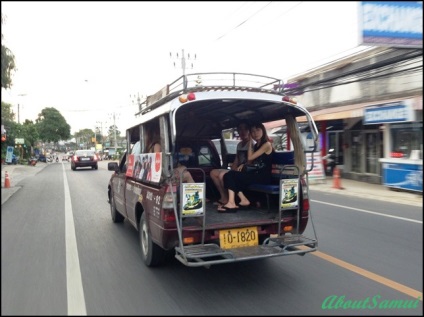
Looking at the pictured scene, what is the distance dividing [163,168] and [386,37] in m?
2.69

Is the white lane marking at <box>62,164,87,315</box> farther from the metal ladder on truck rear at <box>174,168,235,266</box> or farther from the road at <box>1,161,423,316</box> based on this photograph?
the metal ladder on truck rear at <box>174,168,235,266</box>

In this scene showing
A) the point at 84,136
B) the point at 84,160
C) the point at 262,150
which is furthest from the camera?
the point at 84,136

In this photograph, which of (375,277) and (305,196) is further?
(305,196)

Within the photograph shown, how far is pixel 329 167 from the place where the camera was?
20.5m

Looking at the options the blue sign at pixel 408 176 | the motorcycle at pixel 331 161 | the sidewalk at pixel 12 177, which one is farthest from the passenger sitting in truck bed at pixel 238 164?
the motorcycle at pixel 331 161

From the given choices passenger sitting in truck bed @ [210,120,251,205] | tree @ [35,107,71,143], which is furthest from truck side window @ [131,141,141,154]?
tree @ [35,107,71,143]

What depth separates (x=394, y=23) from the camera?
279 centimetres

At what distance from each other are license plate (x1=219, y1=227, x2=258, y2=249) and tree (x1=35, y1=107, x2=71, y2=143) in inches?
2630

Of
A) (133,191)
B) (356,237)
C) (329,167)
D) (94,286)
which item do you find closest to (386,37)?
(94,286)

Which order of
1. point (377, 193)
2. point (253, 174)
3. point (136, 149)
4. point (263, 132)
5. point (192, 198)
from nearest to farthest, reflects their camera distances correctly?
point (192, 198) < point (253, 174) < point (263, 132) < point (136, 149) < point (377, 193)

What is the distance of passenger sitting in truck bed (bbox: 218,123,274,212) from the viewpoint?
5.59 m

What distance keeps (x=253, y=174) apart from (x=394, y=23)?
324cm

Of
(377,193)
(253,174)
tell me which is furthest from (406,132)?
(377,193)

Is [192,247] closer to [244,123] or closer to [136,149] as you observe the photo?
[136,149]
